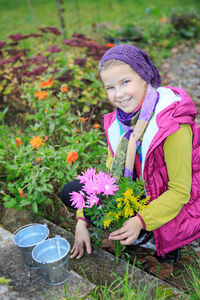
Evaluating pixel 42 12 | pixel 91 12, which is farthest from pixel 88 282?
pixel 42 12

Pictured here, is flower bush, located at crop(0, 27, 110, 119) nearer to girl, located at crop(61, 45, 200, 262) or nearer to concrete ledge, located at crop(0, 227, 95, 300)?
girl, located at crop(61, 45, 200, 262)

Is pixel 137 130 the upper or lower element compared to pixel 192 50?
upper

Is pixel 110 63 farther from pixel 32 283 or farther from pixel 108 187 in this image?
pixel 32 283

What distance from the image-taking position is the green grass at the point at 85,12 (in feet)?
26.7

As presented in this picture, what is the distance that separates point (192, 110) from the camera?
5.60 feet

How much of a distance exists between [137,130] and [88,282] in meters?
0.83

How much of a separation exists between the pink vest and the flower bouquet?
15 cm

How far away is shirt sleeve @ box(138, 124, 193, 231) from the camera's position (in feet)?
5.29

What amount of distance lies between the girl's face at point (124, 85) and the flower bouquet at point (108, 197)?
44 cm

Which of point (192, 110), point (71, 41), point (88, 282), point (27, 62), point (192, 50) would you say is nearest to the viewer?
point (88, 282)

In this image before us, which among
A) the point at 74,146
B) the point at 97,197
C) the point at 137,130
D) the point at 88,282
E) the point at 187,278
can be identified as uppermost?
the point at 137,130

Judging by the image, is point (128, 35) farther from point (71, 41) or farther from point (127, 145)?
point (127, 145)

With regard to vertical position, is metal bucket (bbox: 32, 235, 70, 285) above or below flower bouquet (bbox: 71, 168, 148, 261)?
below

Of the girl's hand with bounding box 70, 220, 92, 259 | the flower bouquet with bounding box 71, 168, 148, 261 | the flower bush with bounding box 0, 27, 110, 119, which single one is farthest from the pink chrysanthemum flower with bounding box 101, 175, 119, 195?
the flower bush with bounding box 0, 27, 110, 119
